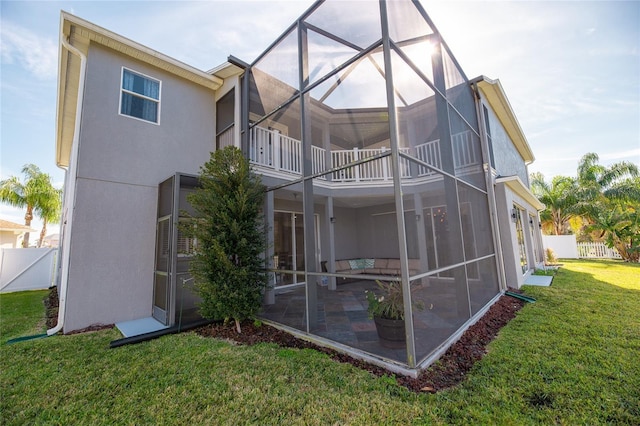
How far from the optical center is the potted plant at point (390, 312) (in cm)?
348

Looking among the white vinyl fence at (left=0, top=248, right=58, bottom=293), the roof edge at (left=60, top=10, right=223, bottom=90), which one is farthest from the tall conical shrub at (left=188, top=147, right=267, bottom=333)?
the white vinyl fence at (left=0, top=248, right=58, bottom=293)

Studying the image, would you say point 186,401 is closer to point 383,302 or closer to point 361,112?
point 383,302

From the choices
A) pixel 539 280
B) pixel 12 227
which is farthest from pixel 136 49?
pixel 12 227

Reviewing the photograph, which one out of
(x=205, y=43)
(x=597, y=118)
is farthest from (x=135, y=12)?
(x=597, y=118)

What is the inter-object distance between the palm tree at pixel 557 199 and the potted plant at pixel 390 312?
1993 cm

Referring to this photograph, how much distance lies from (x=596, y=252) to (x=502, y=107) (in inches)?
608

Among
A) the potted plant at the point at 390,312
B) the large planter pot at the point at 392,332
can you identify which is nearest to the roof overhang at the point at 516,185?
the potted plant at the point at 390,312

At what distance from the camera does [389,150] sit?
11.1ft

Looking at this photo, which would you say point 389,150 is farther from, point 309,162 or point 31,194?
point 31,194

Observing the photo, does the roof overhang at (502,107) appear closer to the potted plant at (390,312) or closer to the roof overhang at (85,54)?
the potted plant at (390,312)

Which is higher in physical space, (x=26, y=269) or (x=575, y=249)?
(x=26, y=269)

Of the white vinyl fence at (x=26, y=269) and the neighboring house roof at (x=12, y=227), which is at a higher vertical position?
the neighboring house roof at (x=12, y=227)

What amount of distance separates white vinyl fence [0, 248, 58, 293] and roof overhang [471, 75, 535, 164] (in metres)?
17.0

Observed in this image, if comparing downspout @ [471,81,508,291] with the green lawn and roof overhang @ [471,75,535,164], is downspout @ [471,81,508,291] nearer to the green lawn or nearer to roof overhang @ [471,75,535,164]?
roof overhang @ [471,75,535,164]
